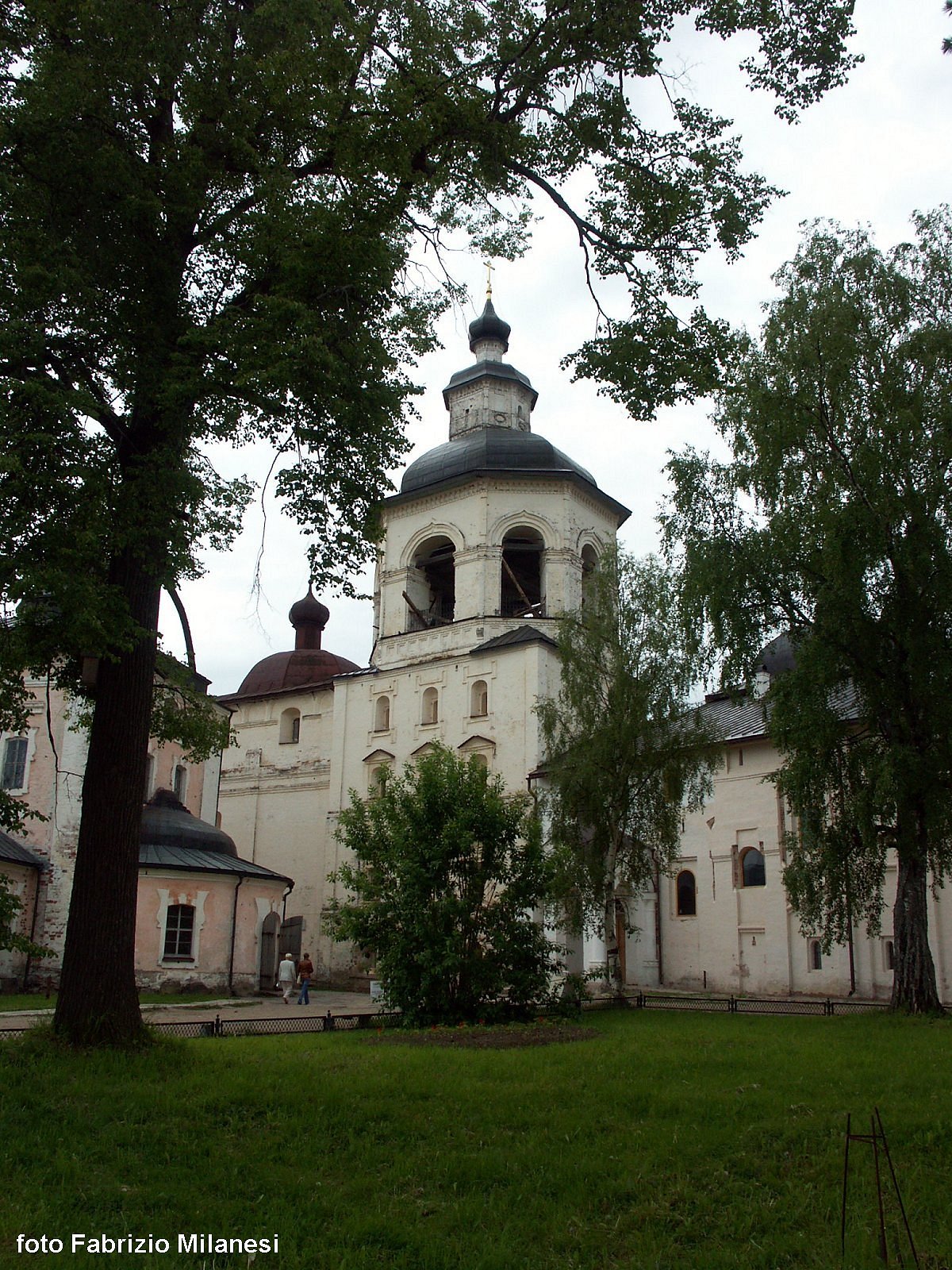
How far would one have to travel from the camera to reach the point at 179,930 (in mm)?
27219

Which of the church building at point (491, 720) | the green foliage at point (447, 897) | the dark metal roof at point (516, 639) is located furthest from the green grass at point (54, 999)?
the dark metal roof at point (516, 639)

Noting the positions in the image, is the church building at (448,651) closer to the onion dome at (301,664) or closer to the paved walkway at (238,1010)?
the onion dome at (301,664)

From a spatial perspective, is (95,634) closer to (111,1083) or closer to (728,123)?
(111,1083)

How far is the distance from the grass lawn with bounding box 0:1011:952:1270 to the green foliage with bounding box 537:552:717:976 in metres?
11.9

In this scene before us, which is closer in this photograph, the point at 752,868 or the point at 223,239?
the point at 223,239

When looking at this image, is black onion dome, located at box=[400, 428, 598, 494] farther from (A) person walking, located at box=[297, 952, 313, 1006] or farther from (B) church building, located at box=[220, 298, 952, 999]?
(A) person walking, located at box=[297, 952, 313, 1006]

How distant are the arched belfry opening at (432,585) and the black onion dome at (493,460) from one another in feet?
7.32

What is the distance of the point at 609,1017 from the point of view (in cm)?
1842

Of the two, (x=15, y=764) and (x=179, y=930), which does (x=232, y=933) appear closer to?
(x=179, y=930)

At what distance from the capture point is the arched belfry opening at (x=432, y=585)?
120 ft


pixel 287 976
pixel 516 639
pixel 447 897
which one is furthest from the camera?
pixel 516 639

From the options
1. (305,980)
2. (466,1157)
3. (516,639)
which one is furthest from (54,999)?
(466,1157)

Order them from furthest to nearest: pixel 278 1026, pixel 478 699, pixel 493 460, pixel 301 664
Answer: pixel 301 664, pixel 493 460, pixel 478 699, pixel 278 1026

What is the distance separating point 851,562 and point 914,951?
6716 mm
